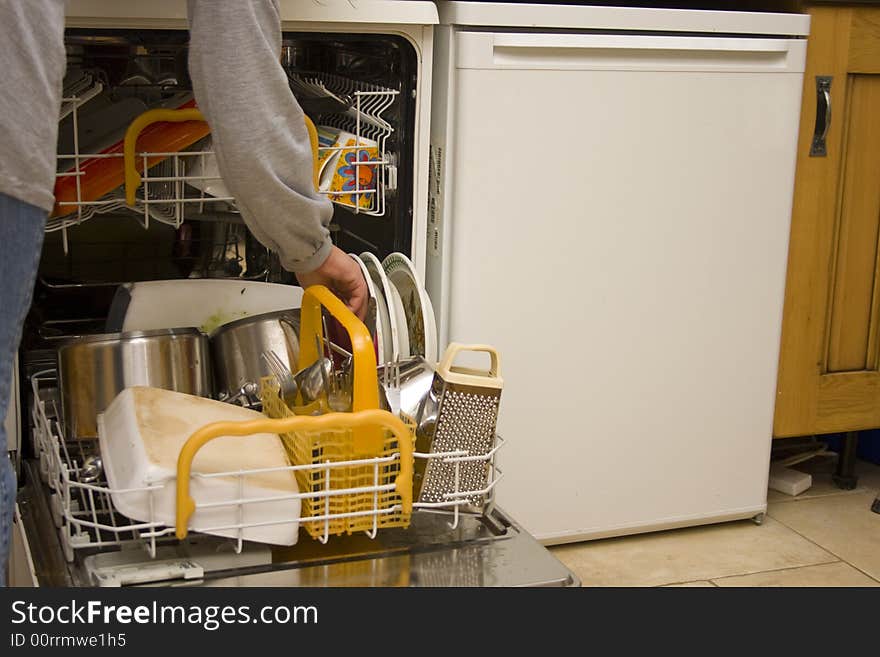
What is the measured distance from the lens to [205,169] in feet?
4.70

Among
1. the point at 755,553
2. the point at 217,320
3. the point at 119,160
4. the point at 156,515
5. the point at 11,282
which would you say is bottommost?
the point at 755,553

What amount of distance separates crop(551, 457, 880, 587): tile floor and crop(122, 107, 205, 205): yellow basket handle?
0.86 m

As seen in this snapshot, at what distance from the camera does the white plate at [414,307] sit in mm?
1367

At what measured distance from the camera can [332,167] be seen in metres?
1.49

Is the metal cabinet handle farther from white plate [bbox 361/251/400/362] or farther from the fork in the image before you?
the fork

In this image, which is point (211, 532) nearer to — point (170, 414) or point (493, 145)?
point (170, 414)

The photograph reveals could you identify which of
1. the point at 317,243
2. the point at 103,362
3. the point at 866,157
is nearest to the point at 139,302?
the point at 103,362

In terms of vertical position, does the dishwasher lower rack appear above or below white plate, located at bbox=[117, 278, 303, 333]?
below

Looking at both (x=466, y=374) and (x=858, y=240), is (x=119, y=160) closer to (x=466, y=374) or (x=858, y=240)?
(x=466, y=374)

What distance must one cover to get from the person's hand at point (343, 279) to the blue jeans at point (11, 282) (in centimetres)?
40

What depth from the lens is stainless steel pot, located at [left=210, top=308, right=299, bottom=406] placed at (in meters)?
1.44

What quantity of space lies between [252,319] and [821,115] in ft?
3.15

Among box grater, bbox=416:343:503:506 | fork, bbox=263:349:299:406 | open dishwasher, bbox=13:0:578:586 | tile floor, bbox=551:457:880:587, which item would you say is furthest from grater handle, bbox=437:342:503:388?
tile floor, bbox=551:457:880:587

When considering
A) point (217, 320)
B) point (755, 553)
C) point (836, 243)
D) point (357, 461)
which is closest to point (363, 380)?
point (357, 461)
